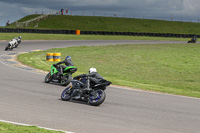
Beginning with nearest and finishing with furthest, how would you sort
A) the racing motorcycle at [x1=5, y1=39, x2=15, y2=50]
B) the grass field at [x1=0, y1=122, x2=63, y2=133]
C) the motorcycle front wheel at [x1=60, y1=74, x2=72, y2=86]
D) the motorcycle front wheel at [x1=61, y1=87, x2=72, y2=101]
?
1. the grass field at [x1=0, y1=122, x2=63, y2=133]
2. the motorcycle front wheel at [x1=61, y1=87, x2=72, y2=101]
3. the motorcycle front wheel at [x1=60, y1=74, x2=72, y2=86]
4. the racing motorcycle at [x1=5, y1=39, x2=15, y2=50]

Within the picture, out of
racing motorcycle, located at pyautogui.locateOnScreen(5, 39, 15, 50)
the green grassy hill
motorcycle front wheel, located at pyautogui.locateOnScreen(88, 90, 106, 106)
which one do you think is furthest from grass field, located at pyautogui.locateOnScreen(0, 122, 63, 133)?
the green grassy hill

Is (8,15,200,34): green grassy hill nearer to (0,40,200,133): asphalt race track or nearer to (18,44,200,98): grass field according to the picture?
(18,44,200,98): grass field

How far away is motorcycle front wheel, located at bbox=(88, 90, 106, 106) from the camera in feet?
35.6

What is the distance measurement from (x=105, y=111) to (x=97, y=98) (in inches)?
32.9

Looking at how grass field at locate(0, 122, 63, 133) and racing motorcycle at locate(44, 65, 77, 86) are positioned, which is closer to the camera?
grass field at locate(0, 122, 63, 133)

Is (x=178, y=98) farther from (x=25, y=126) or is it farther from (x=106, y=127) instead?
(x=25, y=126)

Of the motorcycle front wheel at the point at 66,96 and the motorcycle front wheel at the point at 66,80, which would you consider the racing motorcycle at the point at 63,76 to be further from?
the motorcycle front wheel at the point at 66,96

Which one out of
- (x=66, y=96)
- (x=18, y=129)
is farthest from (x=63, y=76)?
(x=18, y=129)

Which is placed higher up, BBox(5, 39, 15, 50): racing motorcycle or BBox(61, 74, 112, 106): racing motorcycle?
BBox(5, 39, 15, 50): racing motorcycle

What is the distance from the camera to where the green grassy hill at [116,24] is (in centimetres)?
8265

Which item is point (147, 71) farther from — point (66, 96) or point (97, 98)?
point (97, 98)

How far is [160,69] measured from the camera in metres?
24.3

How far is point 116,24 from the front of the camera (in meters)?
90.1

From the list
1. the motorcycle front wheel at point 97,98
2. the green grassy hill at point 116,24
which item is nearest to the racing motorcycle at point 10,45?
the motorcycle front wheel at point 97,98
